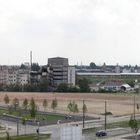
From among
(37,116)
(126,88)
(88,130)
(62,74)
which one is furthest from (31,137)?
(126,88)

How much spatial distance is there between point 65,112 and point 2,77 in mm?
82972

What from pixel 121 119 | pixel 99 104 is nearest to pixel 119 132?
pixel 121 119

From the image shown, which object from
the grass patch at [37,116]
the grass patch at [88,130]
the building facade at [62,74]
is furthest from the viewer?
the building facade at [62,74]

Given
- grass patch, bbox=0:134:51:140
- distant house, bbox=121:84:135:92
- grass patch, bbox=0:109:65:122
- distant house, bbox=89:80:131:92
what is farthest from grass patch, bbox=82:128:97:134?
Result: distant house, bbox=89:80:131:92

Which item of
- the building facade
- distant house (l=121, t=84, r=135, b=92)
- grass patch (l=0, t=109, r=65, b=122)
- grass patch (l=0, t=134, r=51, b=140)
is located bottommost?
grass patch (l=0, t=134, r=51, b=140)

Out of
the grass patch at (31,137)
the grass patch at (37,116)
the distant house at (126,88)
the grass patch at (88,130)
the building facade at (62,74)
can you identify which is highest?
the building facade at (62,74)

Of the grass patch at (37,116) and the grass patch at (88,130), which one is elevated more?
the grass patch at (37,116)

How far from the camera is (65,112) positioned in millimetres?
66688

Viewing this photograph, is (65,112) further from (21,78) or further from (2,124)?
(21,78)

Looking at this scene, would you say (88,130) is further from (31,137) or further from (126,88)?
(126,88)

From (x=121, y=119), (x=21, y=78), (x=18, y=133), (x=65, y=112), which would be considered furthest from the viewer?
(x=21, y=78)

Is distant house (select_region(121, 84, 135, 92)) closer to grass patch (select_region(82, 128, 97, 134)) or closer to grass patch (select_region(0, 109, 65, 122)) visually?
grass patch (select_region(0, 109, 65, 122))

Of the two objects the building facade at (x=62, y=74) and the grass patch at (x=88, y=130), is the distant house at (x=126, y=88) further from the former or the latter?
the grass patch at (x=88, y=130)

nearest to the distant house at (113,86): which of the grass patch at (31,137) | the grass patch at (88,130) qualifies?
the grass patch at (88,130)
